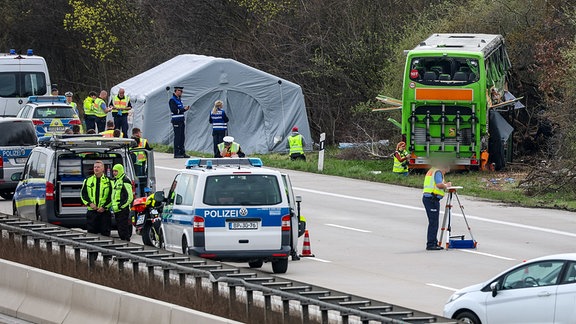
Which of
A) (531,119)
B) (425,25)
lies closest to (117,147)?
(531,119)

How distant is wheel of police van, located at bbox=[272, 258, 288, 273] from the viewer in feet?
66.9

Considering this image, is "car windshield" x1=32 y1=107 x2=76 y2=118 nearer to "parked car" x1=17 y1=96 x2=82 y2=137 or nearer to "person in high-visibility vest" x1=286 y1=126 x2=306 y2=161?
"parked car" x1=17 y1=96 x2=82 y2=137

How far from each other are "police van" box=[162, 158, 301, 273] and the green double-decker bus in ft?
54.2

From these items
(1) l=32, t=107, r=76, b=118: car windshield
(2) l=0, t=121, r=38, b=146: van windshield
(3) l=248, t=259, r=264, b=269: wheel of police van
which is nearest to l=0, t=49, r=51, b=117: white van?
(1) l=32, t=107, r=76, b=118: car windshield

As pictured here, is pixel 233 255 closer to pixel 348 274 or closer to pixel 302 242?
pixel 348 274

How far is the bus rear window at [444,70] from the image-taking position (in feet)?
121

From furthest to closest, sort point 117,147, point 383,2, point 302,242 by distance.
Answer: point 383,2, point 302,242, point 117,147

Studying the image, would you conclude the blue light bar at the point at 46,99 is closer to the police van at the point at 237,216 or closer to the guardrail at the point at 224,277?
the guardrail at the point at 224,277

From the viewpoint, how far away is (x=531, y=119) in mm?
43062

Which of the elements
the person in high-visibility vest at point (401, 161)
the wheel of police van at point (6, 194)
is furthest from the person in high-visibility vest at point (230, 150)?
the person in high-visibility vest at point (401, 161)

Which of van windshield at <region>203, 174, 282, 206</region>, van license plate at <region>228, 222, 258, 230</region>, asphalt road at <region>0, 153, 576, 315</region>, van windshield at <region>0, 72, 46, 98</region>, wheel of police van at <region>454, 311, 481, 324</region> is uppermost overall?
van windshield at <region>0, 72, 46, 98</region>

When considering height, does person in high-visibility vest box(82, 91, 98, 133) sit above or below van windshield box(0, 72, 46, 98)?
below

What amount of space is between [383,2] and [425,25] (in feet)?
13.3

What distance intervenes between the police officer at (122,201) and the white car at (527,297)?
7.33 meters
